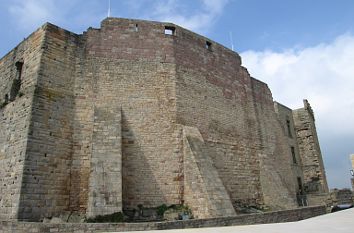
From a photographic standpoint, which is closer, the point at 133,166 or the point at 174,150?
the point at 133,166

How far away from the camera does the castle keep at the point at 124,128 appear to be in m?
8.26

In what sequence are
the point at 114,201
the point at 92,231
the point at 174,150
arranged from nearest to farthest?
1. the point at 92,231
2. the point at 114,201
3. the point at 174,150

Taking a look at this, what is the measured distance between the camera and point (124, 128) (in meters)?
9.75

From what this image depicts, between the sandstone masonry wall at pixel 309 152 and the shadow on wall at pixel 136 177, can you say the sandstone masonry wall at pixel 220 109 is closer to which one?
the shadow on wall at pixel 136 177

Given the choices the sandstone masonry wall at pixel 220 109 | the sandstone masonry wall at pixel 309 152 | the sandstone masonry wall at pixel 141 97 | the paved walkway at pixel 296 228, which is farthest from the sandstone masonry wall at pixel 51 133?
the sandstone masonry wall at pixel 309 152

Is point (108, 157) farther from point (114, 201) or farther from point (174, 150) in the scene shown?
point (174, 150)

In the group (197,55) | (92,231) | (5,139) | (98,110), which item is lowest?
(92,231)

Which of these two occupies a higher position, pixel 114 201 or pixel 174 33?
pixel 174 33

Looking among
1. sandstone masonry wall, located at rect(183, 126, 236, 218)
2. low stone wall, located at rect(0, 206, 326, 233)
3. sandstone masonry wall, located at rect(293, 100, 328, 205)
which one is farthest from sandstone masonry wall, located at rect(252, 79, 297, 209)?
low stone wall, located at rect(0, 206, 326, 233)

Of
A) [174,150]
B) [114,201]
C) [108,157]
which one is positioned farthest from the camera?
[174,150]

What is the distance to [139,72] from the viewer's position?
10.6 meters

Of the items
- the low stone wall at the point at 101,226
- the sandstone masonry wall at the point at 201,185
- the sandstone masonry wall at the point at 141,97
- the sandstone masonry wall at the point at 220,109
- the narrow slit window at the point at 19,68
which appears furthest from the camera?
the sandstone masonry wall at the point at 220,109

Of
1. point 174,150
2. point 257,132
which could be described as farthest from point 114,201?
point 257,132

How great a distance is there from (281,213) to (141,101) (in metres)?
6.05
